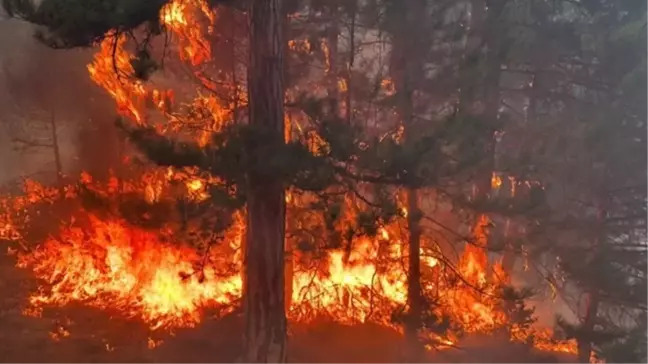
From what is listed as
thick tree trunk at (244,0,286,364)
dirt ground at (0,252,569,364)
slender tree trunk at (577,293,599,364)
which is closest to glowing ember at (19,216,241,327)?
dirt ground at (0,252,569,364)

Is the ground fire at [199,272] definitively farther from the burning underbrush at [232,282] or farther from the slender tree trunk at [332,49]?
the slender tree trunk at [332,49]

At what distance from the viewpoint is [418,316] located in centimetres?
960

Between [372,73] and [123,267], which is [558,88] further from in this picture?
[123,267]

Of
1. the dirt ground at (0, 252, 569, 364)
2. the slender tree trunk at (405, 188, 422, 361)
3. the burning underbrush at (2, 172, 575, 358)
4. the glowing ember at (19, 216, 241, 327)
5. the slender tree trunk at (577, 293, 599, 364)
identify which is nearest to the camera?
the slender tree trunk at (405, 188, 422, 361)

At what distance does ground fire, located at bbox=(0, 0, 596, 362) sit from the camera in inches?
414

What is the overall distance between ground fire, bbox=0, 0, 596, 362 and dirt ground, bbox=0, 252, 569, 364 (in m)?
0.28

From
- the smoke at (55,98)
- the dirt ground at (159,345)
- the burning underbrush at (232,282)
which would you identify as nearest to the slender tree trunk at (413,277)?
the burning underbrush at (232,282)

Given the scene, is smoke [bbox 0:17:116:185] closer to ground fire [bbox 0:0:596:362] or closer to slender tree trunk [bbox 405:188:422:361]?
ground fire [bbox 0:0:596:362]

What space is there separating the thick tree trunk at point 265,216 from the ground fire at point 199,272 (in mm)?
2048

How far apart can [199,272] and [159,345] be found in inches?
52.7

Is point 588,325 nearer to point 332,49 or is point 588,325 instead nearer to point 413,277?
point 413,277

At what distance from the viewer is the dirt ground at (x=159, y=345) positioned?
1013 centimetres

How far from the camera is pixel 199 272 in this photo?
1109cm

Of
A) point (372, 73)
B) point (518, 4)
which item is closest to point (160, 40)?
point (372, 73)
